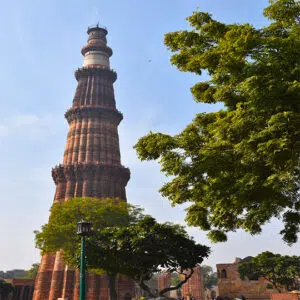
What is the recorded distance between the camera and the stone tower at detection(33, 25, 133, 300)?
47438 millimetres

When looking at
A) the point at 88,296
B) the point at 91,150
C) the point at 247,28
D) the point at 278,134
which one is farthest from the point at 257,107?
the point at 91,150

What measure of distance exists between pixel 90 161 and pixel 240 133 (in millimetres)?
47172

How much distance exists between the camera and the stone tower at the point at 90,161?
47438mm

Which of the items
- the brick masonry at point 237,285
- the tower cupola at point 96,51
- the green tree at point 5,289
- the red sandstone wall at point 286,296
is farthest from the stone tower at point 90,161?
the red sandstone wall at point 286,296

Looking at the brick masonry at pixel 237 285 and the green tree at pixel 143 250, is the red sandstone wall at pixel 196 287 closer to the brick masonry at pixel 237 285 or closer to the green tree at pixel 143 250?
the brick masonry at pixel 237 285

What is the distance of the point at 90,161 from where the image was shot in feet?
182

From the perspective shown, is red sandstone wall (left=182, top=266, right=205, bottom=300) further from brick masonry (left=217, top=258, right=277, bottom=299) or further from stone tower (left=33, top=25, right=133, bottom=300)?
stone tower (left=33, top=25, right=133, bottom=300)

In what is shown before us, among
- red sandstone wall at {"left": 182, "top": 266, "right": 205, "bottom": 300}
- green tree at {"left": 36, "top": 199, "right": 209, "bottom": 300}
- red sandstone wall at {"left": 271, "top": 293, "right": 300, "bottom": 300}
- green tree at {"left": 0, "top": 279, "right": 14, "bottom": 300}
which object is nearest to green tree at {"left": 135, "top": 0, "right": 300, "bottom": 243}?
green tree at {"left": 36, "top": 199, "right": 209, "bottom": 300}

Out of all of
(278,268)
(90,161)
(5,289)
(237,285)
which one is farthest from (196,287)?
(5,289)

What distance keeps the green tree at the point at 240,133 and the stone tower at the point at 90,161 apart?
39925mm

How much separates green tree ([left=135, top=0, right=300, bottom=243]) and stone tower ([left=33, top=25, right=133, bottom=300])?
39.9m

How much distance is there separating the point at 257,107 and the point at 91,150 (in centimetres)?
4937

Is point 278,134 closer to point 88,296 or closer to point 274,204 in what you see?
point 274,204

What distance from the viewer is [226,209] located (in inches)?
454
